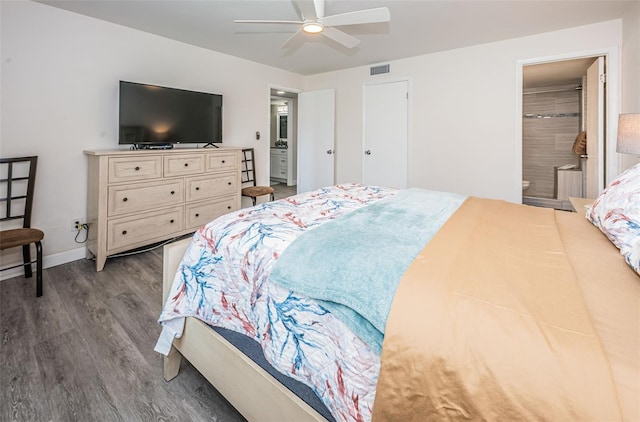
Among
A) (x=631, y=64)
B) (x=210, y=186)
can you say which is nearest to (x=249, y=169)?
(x=210, y=186)

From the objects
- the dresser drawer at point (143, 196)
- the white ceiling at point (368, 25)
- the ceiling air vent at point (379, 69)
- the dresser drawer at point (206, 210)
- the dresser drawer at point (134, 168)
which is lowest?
the dresser drawer at point (206, 210)

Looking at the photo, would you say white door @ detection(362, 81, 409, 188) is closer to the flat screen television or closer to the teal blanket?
the flat screen television

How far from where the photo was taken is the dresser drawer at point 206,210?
3570 millimetres

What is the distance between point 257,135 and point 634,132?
4.24 m

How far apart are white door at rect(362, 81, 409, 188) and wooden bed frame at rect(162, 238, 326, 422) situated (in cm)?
370

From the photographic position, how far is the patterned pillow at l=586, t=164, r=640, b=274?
1048 mm

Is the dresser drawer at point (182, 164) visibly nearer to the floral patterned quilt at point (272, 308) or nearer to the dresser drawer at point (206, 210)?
the dresser drawer at point (206, 210)

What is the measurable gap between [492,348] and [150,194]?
10.8 feet

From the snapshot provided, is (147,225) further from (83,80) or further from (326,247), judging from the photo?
(326,247)

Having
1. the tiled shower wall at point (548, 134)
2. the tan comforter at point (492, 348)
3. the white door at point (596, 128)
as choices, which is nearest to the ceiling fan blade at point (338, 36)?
the tan comforter at point (492, 348)

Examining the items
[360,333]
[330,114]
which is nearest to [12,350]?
[360,333]

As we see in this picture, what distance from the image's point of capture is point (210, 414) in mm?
1389

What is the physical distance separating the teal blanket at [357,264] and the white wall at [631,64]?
107 inches

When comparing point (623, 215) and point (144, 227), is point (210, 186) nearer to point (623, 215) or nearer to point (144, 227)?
point (144, 227)
